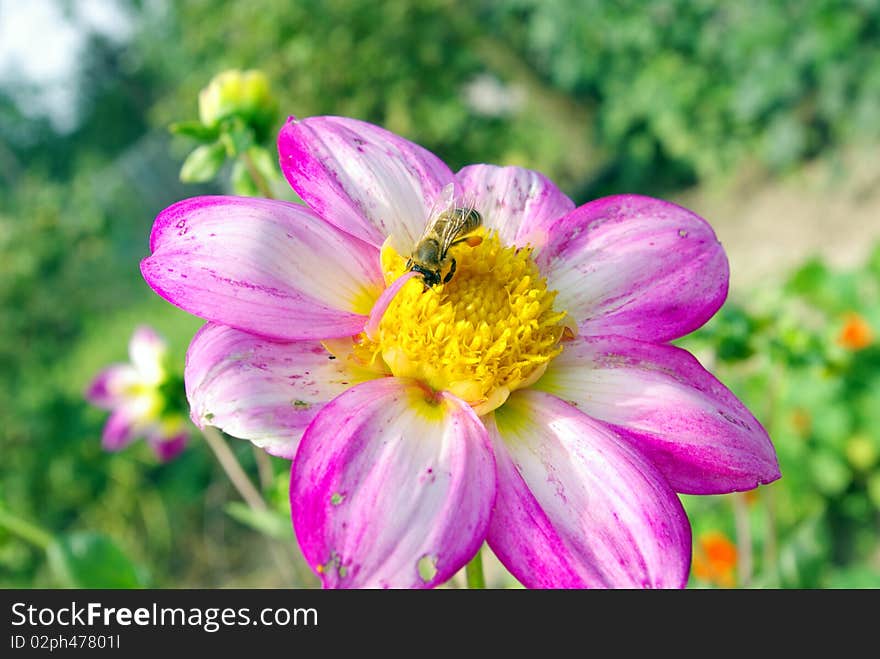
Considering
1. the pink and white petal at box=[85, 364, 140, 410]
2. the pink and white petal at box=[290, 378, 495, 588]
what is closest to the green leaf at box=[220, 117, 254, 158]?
the pink and white petal at box=[290, 378, 495, 588]

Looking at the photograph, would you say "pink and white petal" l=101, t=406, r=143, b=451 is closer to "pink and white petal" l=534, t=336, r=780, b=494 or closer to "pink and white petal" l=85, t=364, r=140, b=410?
"pink and white petal" l=85, t=364, r=140, b=410

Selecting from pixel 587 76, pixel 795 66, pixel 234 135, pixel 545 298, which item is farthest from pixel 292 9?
pixel 545 298

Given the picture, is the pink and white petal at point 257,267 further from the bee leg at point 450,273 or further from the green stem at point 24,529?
the green stem at point 24,529

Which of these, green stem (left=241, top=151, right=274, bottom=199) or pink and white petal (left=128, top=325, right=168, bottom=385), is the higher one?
pink and white petal (left=128, top=325, right=168, bottom=385)

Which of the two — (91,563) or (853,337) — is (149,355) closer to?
(91,563)

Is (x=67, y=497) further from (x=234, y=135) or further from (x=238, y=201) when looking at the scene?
(x=238, y=201)
